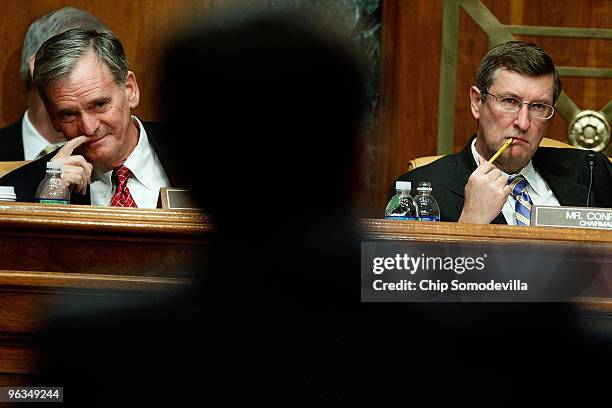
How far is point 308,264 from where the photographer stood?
681 mm

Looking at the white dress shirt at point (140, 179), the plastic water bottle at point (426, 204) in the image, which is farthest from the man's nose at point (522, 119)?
the white dress shirt at point (140, 179)

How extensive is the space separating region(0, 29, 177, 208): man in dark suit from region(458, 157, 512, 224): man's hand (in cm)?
77

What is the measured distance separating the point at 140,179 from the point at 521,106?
3.56 feet

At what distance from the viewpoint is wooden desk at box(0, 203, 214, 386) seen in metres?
1.31

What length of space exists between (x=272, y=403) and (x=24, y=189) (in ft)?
5.58

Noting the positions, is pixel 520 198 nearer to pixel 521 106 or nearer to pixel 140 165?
pixel 521 106

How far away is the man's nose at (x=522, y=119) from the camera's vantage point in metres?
2.70

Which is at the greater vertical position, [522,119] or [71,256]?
[522,119]

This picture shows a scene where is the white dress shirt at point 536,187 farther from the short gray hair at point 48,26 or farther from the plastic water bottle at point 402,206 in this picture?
the short gray hair at point 48,26

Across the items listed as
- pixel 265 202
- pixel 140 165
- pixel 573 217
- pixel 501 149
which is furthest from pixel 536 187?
pixel 265 202

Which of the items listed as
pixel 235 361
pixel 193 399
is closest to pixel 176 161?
pixel 235 361

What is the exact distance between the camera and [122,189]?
2.42 metres

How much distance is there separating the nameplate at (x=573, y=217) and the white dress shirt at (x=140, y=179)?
1010mm

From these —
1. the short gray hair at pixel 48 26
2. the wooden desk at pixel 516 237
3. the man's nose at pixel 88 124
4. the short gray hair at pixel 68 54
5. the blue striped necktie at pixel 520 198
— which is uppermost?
the short gray hair at pixel 48 26
